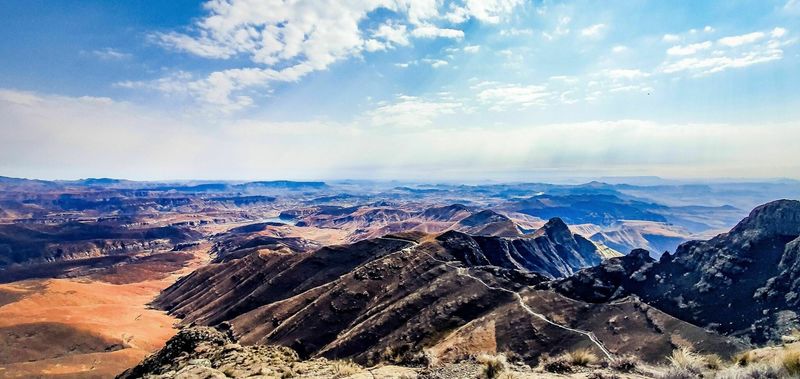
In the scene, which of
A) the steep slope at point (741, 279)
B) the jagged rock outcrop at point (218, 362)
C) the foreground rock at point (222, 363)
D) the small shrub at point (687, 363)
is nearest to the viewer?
the small shrub at point (687, 363)

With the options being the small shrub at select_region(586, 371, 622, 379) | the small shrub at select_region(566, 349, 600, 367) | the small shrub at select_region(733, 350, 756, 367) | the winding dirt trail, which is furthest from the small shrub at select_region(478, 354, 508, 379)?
the winding dirt trail

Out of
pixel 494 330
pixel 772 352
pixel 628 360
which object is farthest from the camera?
pixel 494 330

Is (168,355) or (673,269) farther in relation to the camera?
(673,269)

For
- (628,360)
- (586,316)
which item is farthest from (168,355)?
(586,316)

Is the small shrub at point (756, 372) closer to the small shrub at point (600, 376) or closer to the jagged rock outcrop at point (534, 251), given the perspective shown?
the small shrub at point (600, 376)

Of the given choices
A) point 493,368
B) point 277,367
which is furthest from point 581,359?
point 277,367

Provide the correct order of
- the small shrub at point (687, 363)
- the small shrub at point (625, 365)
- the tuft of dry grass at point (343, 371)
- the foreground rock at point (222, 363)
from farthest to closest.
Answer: the foreground rock at point (222, 363) < the tuft of dry grass at point (343, 371) < the small shrub at point (625, 365) < the small shrub at point (687, 363)

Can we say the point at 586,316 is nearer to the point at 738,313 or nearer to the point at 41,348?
the point at 738,313

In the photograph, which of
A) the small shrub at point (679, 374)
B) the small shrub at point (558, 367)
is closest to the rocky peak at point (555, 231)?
the small shrub at point (558, 367)
